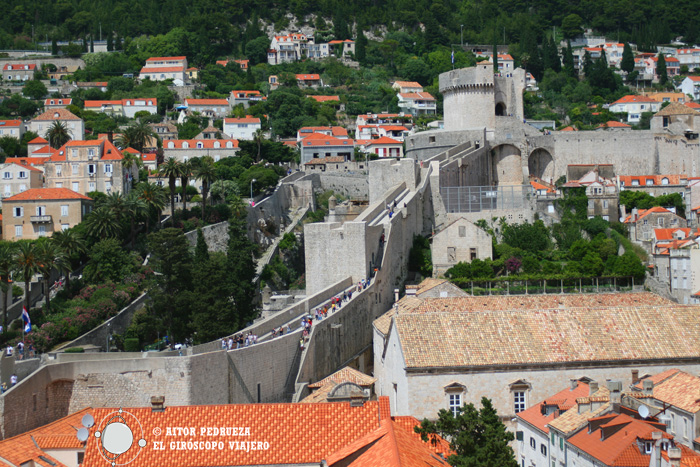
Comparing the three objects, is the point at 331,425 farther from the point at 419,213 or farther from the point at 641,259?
the point at 641,259

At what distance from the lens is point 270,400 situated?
3841cm

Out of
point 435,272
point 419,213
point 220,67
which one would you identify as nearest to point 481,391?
point 435,272

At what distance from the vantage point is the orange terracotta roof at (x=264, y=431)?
28.9 metres

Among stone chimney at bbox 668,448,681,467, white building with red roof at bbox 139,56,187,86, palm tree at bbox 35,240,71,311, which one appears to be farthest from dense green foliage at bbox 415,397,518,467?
white building with red roof at bbox 139,56,187,86

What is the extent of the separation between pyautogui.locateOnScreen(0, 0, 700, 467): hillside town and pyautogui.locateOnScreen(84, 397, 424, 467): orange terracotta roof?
0.08 m

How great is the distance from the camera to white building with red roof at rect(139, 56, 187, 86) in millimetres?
121875

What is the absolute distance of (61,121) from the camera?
89312 mm

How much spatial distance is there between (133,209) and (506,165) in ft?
79.0

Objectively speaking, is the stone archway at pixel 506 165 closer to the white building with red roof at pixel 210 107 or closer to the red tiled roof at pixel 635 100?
the red tiled roof at pixel 635 100

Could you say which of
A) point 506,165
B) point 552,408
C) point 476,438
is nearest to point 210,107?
point 506,165

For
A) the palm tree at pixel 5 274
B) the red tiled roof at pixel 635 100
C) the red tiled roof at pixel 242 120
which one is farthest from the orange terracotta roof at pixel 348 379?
the red tiled roof at pixel 635 100

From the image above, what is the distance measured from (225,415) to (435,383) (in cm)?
779

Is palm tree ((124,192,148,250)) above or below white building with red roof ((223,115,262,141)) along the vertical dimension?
below

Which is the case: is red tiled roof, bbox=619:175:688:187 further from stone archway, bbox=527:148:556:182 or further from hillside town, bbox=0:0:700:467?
stone archway, bbox=527:148:556:182
